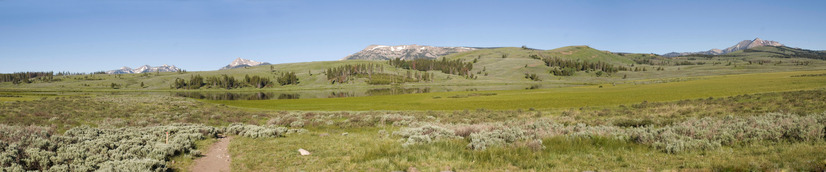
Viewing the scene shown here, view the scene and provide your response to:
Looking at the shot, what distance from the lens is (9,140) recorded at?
A: 12586 millimetres

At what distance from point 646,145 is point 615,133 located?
1.42m

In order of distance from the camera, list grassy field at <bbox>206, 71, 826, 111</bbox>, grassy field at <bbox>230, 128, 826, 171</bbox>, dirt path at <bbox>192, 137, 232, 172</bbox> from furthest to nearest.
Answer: grassy field at <bbox>206, 71, 826, 111</bbox> < dirt path at <bbox>192, 137, 232, 172</bbox> < grassy field at <bbox>230, 128, 826, 171</bbox>

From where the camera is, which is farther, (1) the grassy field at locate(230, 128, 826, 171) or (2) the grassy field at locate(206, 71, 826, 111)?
(2) the grassy field at locate(206, 71, 826, 111)

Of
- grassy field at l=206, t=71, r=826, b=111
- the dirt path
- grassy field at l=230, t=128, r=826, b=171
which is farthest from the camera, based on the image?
grassy field at l=206, t=71, r=826, b=111

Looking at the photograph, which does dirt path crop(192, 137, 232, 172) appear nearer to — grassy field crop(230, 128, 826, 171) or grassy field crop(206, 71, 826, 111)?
grassy field crop(230, 128, 826, 171)

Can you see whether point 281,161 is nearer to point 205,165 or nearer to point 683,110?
point 205,165

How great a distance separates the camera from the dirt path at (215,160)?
11.2 m

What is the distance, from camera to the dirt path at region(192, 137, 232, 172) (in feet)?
36.8

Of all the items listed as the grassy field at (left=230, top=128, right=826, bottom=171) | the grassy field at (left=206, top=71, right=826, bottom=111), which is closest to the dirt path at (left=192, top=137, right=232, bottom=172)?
the grassy field at (left=230, top=128, right=826, bottom=171)

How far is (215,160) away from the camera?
486 inches

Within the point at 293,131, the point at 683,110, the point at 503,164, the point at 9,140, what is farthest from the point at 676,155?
the point at 9,140

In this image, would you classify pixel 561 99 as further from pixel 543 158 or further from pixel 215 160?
pixel 215 160

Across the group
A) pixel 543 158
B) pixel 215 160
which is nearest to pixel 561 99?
pixel 543 158

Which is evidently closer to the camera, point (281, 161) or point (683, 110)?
point (281, 161)
